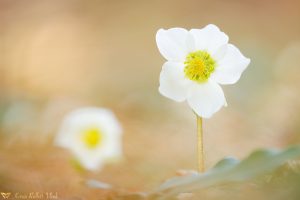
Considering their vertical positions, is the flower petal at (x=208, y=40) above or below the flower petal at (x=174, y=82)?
above

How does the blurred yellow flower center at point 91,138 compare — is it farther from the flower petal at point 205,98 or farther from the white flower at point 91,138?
the flower petal at point 205,98

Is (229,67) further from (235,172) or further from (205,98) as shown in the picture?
(235,172)

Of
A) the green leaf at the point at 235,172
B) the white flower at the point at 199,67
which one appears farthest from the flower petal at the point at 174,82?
the green leaf at the point at 235,172

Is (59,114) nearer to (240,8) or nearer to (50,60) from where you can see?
(50,60)

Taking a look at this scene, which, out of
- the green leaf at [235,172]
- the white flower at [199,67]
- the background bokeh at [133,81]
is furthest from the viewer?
the background bokeh at [133,81]

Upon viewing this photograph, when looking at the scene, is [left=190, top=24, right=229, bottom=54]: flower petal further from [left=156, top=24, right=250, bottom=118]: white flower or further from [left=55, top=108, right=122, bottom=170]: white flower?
[left=55, top=108, right=122, bottom=170]: white flower

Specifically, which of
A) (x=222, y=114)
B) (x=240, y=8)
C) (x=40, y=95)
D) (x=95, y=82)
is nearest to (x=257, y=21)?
(x=240, y=8)
